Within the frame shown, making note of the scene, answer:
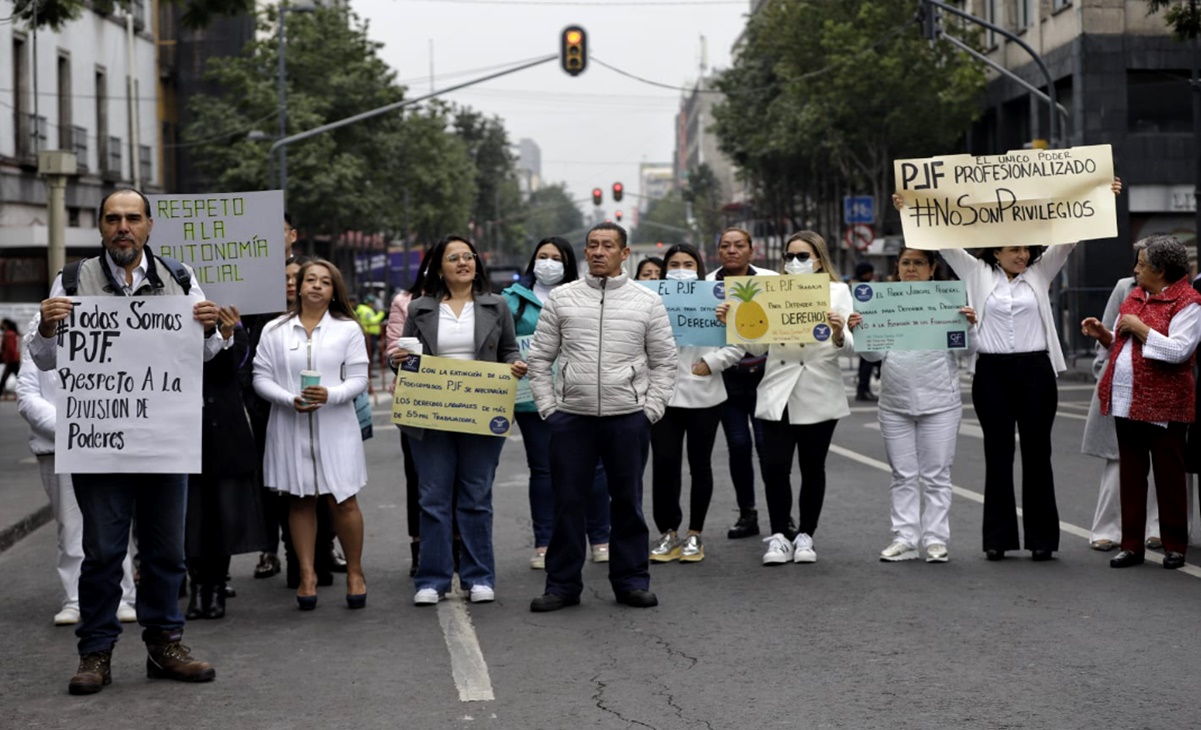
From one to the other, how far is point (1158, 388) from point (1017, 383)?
751mm

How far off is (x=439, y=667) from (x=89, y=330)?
198 cm

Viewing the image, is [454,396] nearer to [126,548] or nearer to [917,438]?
[126,548]

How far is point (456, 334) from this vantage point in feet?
28.8

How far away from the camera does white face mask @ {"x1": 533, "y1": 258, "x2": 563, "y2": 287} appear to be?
31.4 feet

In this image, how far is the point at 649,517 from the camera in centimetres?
1195

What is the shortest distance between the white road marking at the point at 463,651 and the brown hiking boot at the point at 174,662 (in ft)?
3.30

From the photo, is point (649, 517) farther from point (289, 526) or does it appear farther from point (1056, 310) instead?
point (1056, 310)

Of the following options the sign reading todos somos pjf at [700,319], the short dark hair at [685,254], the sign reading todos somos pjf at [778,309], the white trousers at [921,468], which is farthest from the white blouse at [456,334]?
the white trousers at [921,468]

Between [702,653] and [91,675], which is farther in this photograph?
[702,653]

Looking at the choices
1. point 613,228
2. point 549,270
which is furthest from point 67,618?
point 613,228

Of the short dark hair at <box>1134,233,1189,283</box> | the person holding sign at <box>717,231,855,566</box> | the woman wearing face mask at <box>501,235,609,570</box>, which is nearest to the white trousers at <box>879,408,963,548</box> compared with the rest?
the person holding sign at <box>717,231,855,566</box>

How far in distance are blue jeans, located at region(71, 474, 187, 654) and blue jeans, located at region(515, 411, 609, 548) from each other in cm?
277

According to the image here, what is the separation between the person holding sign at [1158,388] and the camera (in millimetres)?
9242

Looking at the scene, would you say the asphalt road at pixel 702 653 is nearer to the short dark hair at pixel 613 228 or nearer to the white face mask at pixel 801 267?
the white face mask at pixel 801 267
